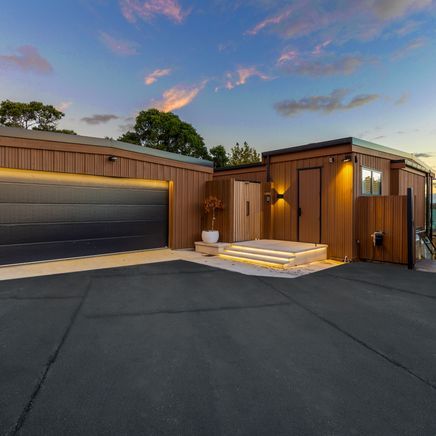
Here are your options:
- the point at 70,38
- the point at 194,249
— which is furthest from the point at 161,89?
the point at 194,249

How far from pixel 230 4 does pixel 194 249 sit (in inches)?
347

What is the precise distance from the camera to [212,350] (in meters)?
2.56

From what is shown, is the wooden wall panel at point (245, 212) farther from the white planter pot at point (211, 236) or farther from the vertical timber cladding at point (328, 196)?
the vertical timber cladding at point (328, 196)

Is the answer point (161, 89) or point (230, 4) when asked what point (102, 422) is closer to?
point (230, 4)

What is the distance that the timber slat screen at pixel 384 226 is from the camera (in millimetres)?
6750

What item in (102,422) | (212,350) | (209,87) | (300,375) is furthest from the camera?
(209,87)

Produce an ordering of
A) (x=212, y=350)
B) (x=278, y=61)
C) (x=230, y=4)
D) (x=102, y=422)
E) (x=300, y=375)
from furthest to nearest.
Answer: (x=278, y=61) < (x=230, y=4) < (x=212, y=350) < (x=300, y=375) < (x=102, y=422)

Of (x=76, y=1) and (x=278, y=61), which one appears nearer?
(x=76, y=1)

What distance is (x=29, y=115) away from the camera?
831 inches

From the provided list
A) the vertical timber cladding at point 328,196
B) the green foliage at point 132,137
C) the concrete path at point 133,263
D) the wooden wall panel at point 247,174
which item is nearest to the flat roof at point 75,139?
the wooden wall panel at point 247,174

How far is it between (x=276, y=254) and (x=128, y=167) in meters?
5.00

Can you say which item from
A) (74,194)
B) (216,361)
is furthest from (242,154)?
(216,361)

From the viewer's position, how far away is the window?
7613 millimetres

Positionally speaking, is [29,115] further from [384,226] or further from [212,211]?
[384,226]
